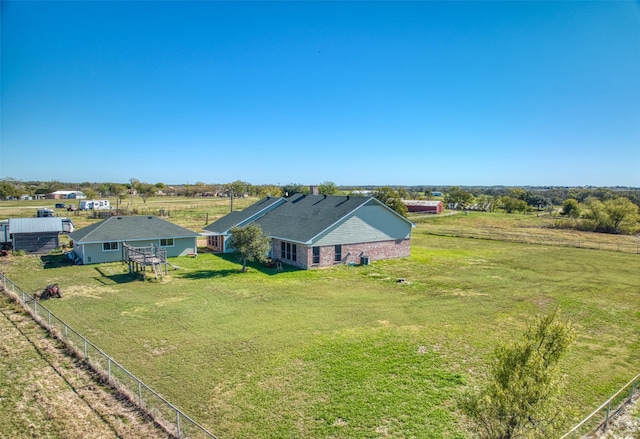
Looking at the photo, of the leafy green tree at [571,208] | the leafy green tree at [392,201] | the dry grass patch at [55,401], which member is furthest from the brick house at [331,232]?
the leafy green tree at [571,208]

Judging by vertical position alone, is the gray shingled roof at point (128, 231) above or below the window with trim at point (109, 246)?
above

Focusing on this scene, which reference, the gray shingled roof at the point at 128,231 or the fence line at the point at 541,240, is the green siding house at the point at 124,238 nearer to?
the gray shingled roof at the point at 128,231

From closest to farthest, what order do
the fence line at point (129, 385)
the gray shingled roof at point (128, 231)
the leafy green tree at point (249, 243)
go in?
the fence line at point (129, 385), the leafy green tree at point (249, 243), the gray shingled roof at point (128, 231)

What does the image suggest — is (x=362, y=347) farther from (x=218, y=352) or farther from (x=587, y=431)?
(x=587, y=431)

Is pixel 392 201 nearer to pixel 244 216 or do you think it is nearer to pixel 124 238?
pixel 244 216

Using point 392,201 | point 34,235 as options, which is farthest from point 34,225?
point 392,201

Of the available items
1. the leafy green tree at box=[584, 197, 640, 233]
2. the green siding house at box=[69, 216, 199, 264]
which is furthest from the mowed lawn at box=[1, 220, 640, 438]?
the leafy green tree at box=[584, 197, 640, 233]

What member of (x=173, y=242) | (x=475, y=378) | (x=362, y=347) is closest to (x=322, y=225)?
(x=173, y=242)
